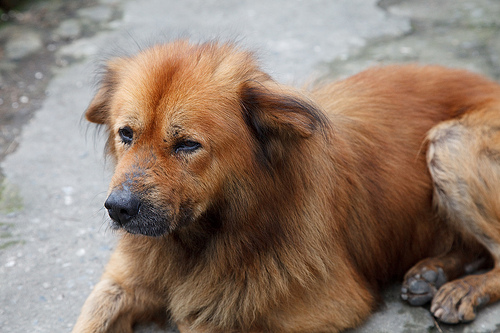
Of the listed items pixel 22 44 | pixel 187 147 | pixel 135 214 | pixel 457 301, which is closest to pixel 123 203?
pixel 135 214

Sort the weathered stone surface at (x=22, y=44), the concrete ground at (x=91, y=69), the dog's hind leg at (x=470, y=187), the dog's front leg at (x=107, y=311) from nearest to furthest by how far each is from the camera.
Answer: the dog's front leg at (x=107, y=311) → the dog's hind leg at (x=470, y=187) → the concrete ground at (x=91, y=69) → the weathered stone surface at (x=22, y=44)

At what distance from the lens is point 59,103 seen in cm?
610

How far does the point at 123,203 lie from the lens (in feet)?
8.99

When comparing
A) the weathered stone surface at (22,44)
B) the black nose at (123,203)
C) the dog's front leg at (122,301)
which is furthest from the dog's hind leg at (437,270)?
the weathered stone surface at (22,44)

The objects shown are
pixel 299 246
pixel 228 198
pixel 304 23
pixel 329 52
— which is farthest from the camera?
pixel 304 23

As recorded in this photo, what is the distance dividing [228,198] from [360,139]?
103cm

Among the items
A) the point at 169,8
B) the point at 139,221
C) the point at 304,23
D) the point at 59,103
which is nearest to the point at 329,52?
the point at 304,23

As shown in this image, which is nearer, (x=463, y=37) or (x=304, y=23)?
(x=463, y=37)

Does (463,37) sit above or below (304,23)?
above

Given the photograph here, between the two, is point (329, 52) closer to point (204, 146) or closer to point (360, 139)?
point (360, 139)

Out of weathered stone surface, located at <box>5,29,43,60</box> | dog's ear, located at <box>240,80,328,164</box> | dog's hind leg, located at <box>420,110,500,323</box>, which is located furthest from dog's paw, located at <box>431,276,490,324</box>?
weathered stone surface, located at <box>5,29,43,60</box>

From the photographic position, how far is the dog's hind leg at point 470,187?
3.58 meters

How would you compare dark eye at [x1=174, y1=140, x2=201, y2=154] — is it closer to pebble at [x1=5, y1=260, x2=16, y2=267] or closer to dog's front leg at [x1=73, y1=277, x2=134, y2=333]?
dog's front leg at [x1=73, y1=277, x2=134, y2=333]

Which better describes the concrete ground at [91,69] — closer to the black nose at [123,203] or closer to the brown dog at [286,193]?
the brown dog at [286,193]
